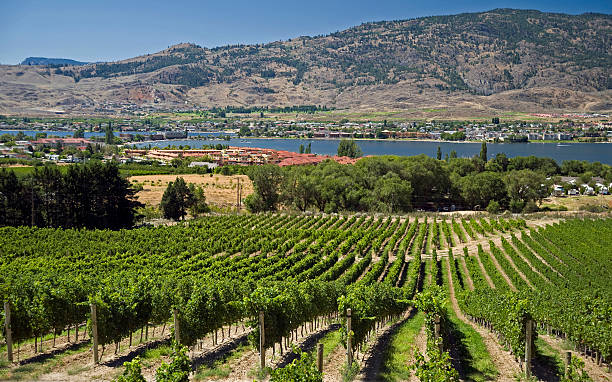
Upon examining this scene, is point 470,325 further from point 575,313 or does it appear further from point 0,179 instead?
point 0,179

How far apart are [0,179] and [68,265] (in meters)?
23.1

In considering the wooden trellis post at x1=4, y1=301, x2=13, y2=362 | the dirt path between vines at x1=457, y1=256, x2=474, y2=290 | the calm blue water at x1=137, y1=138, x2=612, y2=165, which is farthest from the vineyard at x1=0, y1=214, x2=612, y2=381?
the calm blue water at x1=137, y1=138, x2=612, y2=165

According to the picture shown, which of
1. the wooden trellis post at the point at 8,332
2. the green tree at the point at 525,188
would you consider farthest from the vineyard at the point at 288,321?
the green tree at the point at 525,188

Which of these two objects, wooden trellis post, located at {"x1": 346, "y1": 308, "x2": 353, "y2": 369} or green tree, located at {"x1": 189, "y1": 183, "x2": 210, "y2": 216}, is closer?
wooden trellis post, located at {"x1": 346, "y1": 308, "x2": 353, "y2": 369}

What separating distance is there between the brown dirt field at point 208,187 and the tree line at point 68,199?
1081 centimetres

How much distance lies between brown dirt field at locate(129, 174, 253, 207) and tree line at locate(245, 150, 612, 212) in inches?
209

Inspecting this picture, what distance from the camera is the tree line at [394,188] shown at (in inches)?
2271

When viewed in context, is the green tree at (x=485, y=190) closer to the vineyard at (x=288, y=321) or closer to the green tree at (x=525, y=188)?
the green tree at (x=525, y=188)

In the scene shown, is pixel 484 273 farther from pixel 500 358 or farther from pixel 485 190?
pixel 485 190

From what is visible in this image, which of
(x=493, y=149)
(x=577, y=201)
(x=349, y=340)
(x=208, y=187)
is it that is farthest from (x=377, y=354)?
(x=493, y=149)

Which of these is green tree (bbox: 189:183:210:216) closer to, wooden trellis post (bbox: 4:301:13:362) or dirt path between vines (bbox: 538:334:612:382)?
wooden trellis post (bbox: 4:301:13:362)

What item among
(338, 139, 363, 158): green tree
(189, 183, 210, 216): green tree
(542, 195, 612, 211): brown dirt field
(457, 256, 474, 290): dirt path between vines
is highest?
(338, 139, 363, 158): green tree

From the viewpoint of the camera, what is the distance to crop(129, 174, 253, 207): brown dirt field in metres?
61.4

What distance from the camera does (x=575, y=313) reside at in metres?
15.4
